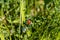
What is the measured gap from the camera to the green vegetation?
6.32 feet

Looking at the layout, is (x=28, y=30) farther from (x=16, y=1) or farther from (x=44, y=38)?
(x=16, y=1)

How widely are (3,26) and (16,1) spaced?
343 mm

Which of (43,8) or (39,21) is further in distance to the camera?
(43,8)

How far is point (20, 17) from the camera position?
203 cm

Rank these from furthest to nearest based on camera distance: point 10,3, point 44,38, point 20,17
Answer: point 10,3 < point 20,17 < point 44,38

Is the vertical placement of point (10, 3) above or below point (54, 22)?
above

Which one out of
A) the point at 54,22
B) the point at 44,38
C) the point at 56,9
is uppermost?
Result: the point at 56,9

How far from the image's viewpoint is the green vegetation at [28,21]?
1.93 m

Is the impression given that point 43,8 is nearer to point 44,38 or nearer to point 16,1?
point 16,1

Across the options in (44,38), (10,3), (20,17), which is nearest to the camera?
(44,38)

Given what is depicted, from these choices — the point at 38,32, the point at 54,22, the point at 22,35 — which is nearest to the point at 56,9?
the point at 54,22

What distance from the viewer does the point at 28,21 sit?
2080mm

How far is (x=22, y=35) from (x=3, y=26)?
22 cm

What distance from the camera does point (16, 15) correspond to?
2.11 metres
